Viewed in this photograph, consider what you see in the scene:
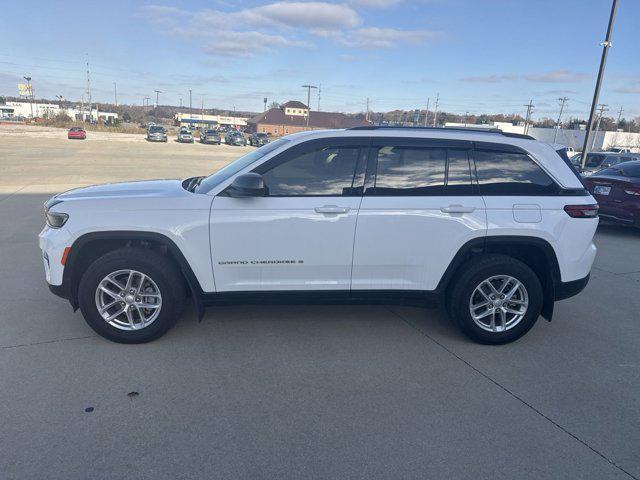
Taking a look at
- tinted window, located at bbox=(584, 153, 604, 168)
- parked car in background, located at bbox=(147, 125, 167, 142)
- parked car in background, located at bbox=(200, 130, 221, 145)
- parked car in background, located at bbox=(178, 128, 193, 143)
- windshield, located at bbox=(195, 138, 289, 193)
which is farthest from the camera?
parked car in background, located at bbox=(178, 128, 193, 143)

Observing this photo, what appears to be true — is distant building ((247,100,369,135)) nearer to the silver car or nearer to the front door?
the silver car

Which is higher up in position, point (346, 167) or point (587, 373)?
point (346, 167)

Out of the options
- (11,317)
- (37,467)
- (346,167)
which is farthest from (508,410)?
(11,317)

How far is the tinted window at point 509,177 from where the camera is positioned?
4.14 metres

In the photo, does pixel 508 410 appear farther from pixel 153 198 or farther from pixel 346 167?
pixel 153 198

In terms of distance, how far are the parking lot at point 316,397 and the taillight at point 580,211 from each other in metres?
1.19

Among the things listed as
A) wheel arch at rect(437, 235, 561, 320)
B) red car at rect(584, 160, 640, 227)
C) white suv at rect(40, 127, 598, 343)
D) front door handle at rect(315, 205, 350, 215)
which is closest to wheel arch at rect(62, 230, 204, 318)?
white suv at rect(40, 127, 598, 343)

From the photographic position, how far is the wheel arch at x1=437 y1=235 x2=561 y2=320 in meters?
4.11

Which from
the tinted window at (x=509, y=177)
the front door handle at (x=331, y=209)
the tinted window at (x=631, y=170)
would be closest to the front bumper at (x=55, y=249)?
the front door handle at (x=331, y=209)

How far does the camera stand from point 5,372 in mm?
3488

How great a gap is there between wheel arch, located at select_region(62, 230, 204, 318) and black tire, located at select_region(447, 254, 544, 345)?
222 centimetres

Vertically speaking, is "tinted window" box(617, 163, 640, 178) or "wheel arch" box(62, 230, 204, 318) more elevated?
"tinted window" box(617, 163, 640, 178)

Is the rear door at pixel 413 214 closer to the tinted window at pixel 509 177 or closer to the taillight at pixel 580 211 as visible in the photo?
the tinted window at pixel 509 177

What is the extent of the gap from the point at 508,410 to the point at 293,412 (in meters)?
1.48
